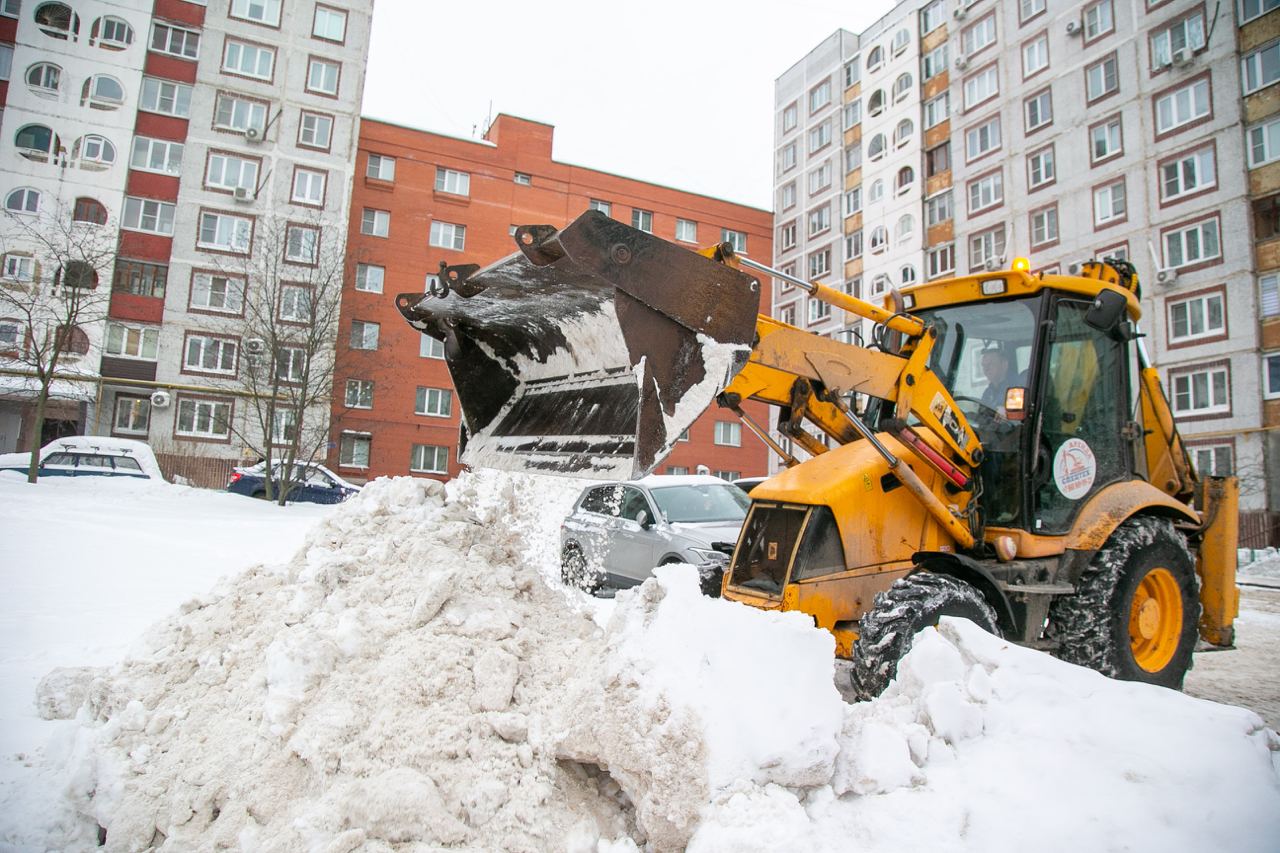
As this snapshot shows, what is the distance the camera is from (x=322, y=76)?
32406mm

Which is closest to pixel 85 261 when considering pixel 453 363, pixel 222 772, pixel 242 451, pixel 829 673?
pixel 242 451

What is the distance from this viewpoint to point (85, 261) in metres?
19.3

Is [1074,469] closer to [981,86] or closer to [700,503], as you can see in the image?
[700,503]

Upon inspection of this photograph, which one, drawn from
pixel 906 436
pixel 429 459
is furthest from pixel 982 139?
pixel 906 436

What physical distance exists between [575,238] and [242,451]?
1155 inches

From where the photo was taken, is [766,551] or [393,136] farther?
[393,136]

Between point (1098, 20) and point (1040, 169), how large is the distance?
524 cm

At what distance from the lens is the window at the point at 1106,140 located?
85.0 ft

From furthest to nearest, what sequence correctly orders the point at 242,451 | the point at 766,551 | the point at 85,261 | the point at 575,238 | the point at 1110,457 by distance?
the point at 242,451
the point at 85,261
the point at 1110,457
the point at 766,551
the point at 575,238

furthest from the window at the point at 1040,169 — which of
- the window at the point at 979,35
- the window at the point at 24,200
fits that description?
the window at the point at 24,200

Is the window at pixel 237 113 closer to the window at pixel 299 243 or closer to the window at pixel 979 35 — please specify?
the window at pixel 299 243

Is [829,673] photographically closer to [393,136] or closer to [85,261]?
[85,261]

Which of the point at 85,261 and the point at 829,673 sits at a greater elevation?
the point at 85,261

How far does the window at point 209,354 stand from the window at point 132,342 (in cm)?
118
